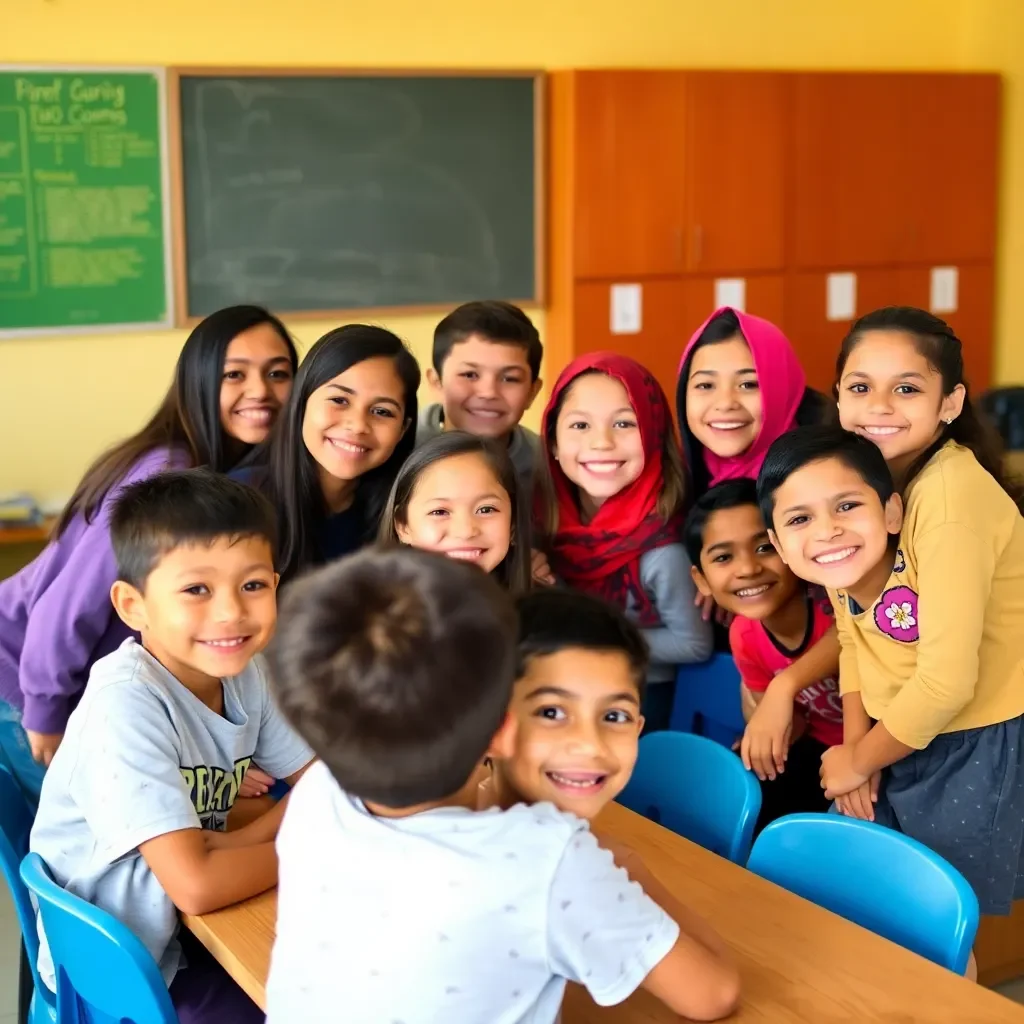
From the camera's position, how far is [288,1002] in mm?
1410

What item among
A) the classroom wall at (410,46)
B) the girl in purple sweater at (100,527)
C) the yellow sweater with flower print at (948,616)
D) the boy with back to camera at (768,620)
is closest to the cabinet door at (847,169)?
the classroom wall at (410,46)

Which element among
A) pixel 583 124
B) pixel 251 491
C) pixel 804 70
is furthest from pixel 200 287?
pixel 251 491

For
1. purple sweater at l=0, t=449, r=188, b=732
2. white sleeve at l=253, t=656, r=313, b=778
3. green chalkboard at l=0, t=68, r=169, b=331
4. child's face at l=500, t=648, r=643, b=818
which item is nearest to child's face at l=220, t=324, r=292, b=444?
purple sweater at l=0, t=449, r=188, b=732

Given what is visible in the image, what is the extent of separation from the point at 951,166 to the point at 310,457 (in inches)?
171

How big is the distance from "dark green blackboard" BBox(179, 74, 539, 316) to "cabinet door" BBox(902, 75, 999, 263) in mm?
1761

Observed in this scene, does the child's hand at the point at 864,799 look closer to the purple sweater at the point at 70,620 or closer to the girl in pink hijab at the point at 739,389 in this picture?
the girl in pink hijab at the point at 739,389

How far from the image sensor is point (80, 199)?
190 inches

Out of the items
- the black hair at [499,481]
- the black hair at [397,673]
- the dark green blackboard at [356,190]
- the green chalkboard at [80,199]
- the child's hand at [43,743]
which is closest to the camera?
the black hair at [397,673]

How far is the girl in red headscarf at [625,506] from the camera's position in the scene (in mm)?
2818

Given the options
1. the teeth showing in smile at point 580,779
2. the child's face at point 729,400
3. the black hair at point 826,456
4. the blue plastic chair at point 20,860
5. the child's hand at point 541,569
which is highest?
the child's face at point 729,400

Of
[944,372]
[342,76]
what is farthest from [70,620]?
[342,76]

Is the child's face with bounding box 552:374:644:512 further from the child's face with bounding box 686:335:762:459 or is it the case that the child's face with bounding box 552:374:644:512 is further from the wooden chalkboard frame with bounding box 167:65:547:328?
the wooden chalkboard frame with bounding box 167:65:547:328

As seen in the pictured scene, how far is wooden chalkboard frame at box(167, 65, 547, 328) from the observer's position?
4.91 m

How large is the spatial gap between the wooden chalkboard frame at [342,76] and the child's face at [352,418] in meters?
2.53
